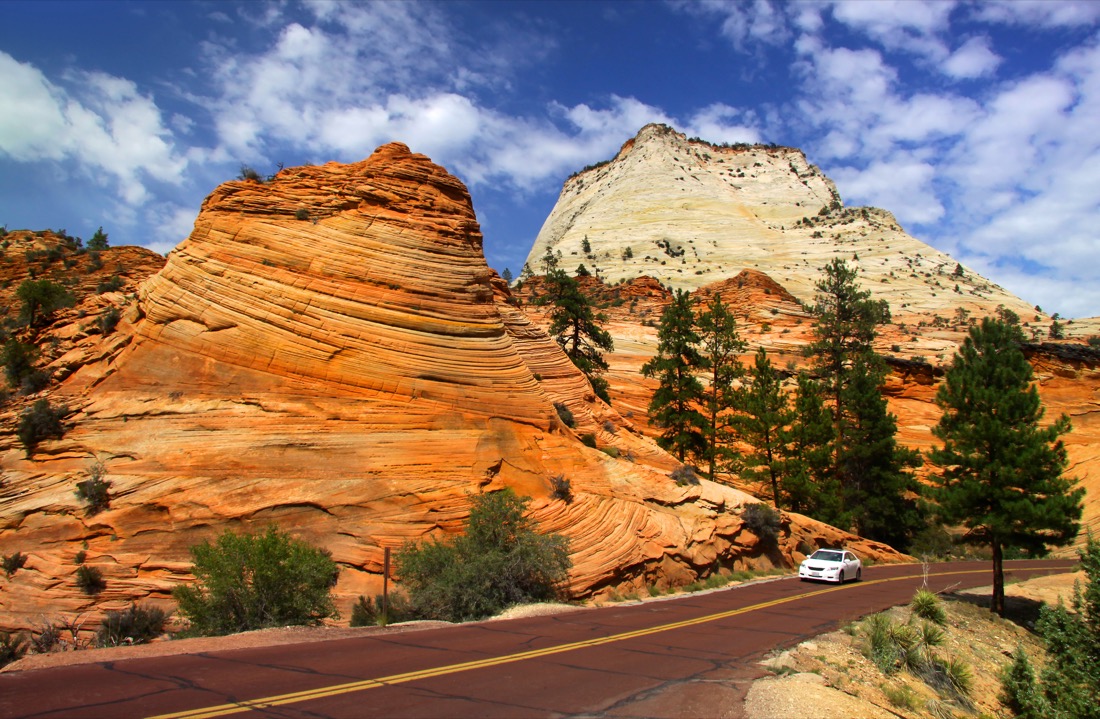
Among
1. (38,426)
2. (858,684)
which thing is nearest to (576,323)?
(38,426)

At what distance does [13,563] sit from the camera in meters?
13.6

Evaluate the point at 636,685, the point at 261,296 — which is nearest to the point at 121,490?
the point at 261,296

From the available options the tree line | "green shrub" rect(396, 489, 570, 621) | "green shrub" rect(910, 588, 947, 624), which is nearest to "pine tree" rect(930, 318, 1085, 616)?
"green shrub" rect(910, 588, 947, 624)

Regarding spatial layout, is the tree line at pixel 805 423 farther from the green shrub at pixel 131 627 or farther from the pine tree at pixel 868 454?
the green shrub at pixel 131 627

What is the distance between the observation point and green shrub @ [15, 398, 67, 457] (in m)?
16.5

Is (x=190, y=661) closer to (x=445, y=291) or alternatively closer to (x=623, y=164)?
(x=445, y=291)

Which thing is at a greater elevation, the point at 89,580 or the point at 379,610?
the point at 89,580

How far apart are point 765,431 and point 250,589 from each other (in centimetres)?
2800

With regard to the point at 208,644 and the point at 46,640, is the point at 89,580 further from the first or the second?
the point at 208,644

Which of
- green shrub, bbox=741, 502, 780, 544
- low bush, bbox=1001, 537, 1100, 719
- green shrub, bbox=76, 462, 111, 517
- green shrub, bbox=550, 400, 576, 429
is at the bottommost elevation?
low bush, bbox=1001, 537, 1100, 719

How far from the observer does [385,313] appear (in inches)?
752

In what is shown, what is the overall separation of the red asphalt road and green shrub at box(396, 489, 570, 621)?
3.80 ft

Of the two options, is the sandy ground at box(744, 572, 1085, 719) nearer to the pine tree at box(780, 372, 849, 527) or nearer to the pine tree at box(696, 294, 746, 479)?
the pine tree at box(780, 372, 849, 527)

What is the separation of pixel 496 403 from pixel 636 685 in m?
11.9
